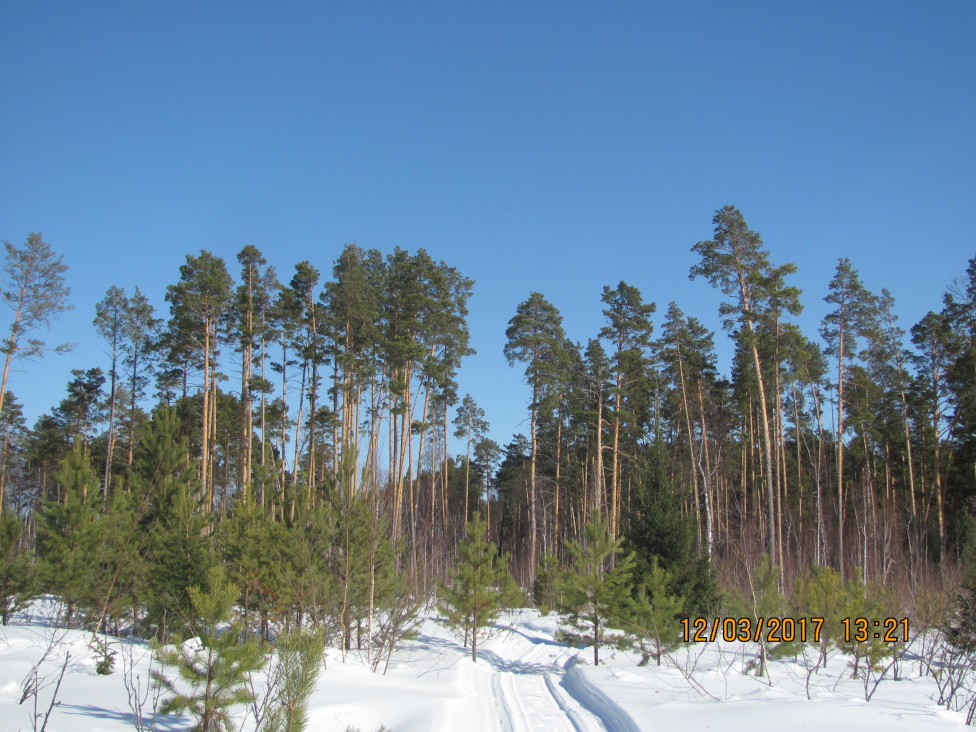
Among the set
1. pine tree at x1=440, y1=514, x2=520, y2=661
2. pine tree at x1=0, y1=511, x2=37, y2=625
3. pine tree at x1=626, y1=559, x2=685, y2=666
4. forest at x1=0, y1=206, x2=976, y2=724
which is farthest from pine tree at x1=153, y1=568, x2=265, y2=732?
pine tree at x1=0, y1=511, x2=37, y2=625

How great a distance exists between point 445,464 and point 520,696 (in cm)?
2488

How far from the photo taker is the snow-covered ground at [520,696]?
281 inches

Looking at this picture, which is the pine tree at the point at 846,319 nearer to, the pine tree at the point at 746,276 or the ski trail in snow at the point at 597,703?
the pine tree at the point at 746,276

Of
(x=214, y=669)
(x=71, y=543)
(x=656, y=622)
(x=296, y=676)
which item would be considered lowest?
(x=656, y=622)

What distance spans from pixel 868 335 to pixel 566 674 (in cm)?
1880

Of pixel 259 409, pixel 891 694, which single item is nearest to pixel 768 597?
pixel 891 694

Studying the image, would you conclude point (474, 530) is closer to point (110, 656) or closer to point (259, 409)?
point (110, 656)

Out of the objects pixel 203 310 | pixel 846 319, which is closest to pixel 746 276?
pixel 846 319

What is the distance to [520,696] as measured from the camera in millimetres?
10852

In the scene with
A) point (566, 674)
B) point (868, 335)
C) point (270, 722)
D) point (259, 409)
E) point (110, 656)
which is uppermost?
point (868, 335)

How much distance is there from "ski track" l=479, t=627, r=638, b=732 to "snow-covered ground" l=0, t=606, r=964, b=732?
30 mm

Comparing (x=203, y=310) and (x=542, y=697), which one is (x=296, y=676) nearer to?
(x=542, y=697)

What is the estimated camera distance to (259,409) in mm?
28266

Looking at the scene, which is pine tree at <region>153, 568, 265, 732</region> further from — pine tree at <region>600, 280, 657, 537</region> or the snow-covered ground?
pine tree at <region>600, 280, 657, 537</region>
